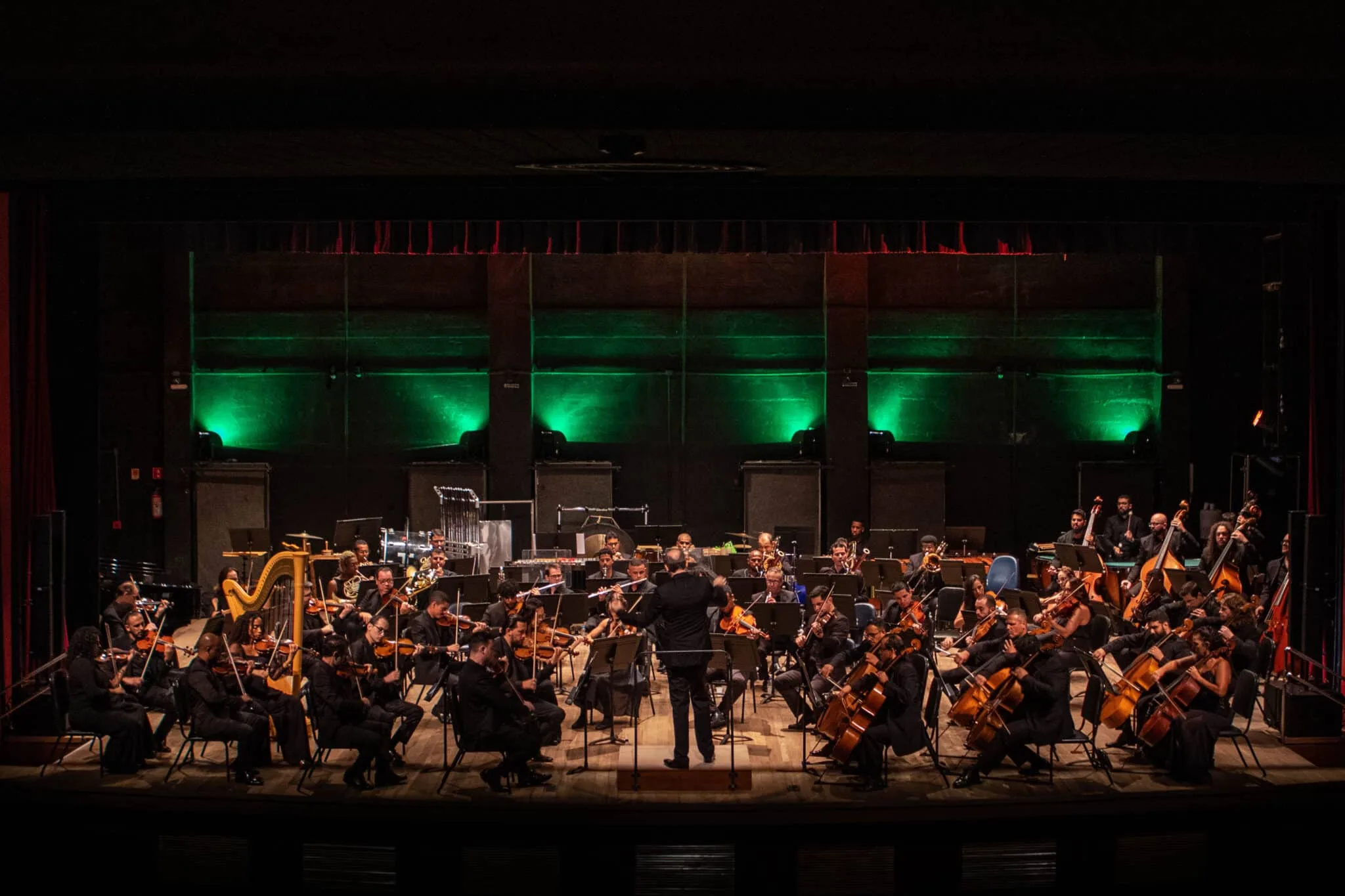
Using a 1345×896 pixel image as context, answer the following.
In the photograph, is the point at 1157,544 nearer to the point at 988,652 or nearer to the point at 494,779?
the point at 988,652

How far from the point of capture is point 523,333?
18.0 meters

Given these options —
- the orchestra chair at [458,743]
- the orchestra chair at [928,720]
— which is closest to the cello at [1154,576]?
the orchestra chair at [928,720]

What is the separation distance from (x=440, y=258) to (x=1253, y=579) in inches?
A: 449

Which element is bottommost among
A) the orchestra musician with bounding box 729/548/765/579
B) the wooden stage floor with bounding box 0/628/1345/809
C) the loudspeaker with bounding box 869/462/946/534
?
the wooden stage floor with bounding box 0/628/1345/809

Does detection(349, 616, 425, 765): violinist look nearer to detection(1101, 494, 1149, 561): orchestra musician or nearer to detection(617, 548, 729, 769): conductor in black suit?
detection(617, 548, 729, 769): conductor in black suit

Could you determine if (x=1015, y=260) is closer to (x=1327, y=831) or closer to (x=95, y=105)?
(x=1327, y=831)

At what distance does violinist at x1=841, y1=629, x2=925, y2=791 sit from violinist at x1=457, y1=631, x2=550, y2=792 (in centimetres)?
235

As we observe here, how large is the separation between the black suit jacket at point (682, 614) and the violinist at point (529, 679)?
0.89m

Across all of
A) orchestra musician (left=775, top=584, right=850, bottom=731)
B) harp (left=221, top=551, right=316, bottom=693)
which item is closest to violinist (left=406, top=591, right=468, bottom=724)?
harp (left=221, top=551, right=316, bottom=693)

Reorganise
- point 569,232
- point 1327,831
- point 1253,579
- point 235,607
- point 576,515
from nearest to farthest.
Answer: point 1327,831, point 235,607, point 1253,579, point 569,232, point 576,515

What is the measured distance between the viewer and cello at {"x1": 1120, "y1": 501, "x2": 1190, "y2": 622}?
1165 centimetres

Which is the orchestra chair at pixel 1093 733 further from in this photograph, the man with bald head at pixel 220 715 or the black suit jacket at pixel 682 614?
the man with bald head at pixel 220 715

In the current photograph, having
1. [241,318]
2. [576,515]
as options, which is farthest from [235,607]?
[241,318]

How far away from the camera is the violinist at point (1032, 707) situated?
9125mm
